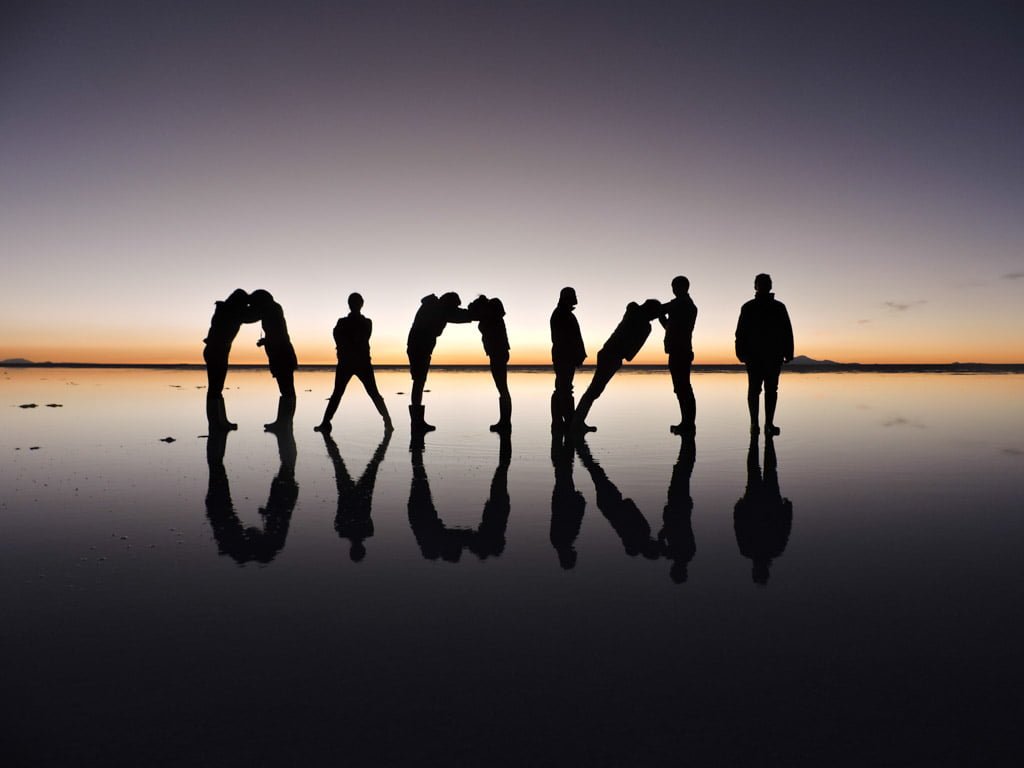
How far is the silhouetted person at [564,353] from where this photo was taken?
12703mm

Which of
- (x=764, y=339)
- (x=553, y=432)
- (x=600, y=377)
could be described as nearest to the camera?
(x=764, y=339)

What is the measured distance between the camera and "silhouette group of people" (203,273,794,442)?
11.4m

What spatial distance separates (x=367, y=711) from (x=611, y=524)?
11.4ft

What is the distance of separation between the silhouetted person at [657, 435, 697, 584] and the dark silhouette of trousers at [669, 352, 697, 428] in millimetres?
3121

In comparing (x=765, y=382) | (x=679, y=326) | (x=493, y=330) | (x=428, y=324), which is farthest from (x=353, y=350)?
(x=765, y=382)

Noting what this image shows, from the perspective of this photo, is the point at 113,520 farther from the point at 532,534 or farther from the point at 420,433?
the point at 420,433

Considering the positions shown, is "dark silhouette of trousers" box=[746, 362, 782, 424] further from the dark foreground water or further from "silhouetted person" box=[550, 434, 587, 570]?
"silhouetted person" box=[550, 434, 587, 570]

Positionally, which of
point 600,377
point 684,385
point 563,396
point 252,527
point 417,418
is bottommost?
point 252,527

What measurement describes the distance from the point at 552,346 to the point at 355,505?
7402 mm

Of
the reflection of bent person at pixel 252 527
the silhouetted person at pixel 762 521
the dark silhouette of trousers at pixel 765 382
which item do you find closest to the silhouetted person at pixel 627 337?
the dark silhouette of trousers at pixel 765 382

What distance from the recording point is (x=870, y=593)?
3.86 meters

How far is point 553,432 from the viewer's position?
12609 millimetres

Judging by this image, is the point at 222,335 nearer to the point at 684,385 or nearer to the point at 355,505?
the point at 355,505

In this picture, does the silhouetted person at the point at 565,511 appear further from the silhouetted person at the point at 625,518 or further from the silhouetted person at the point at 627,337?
the silhouetted person at the point at 627,337
